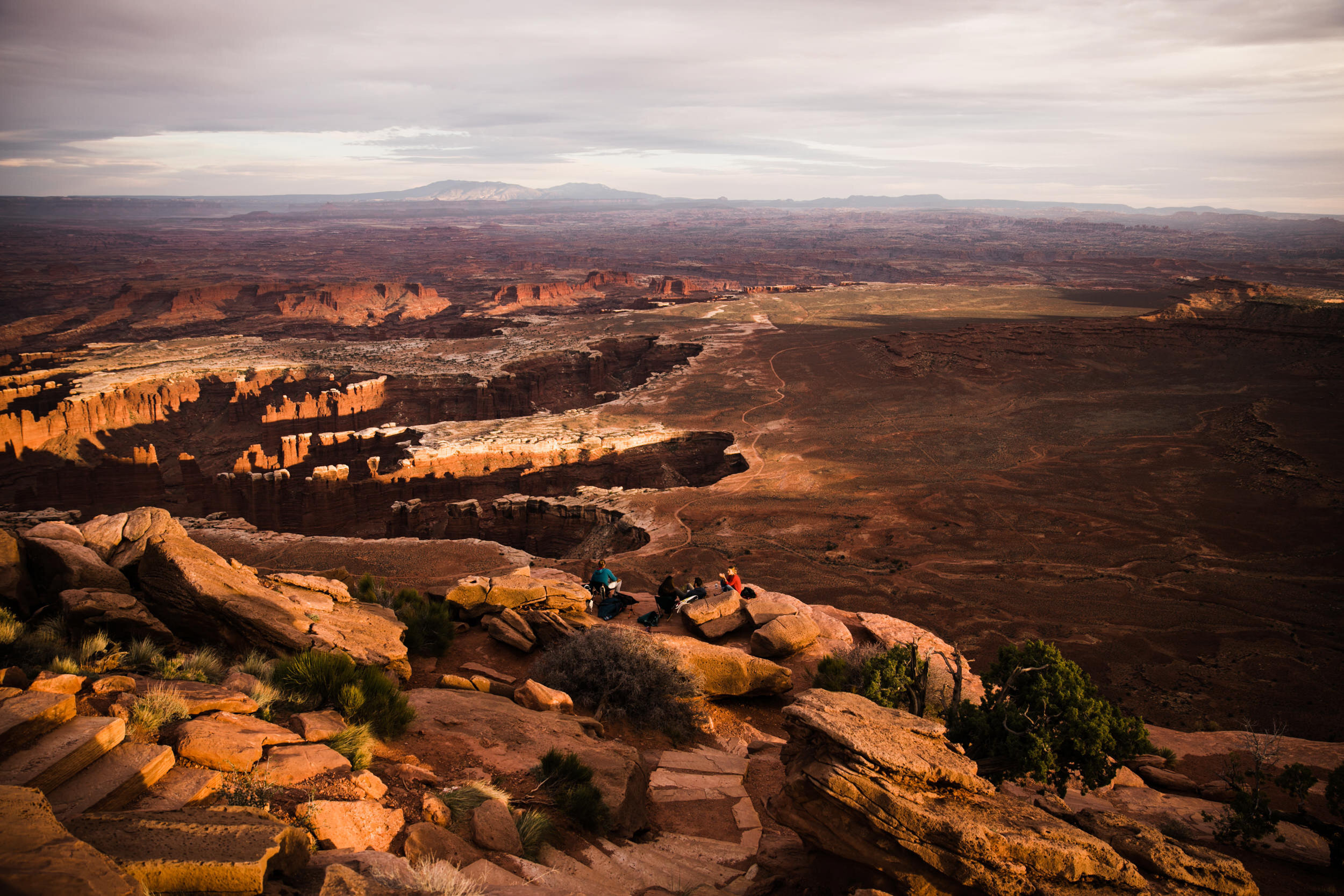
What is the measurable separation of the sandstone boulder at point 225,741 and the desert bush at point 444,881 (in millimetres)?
1734

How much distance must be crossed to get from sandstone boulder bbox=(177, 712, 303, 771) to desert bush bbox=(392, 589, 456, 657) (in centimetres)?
502

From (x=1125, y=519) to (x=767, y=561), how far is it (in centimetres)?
1293

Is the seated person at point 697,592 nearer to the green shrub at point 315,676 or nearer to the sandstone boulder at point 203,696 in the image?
the green shrub at point 315,676

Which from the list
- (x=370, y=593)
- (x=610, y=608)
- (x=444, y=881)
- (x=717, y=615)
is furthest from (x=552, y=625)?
(x=444, y=881)

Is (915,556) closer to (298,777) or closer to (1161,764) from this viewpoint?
(1161,764)

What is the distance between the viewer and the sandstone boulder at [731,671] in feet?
37.7

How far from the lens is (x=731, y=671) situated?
11.6 metres

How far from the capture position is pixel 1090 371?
1794 inches

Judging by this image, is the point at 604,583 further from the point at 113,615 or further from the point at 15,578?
the point at 15,578

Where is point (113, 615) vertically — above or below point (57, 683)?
below

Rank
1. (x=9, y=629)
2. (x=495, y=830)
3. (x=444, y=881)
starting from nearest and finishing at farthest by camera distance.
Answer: (x=444, y=881) → (x=495, y=830) → (x=9, y=629)

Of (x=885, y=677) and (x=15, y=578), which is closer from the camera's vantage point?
(x=15, y=578)

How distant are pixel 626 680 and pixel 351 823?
17.9 feet

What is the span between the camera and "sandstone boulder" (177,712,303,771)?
5527mm
